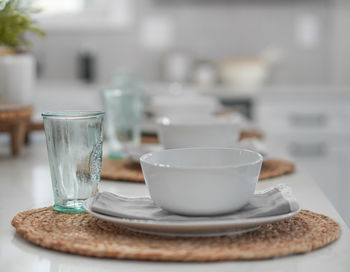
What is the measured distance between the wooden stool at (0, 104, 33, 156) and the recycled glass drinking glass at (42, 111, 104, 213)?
552mm

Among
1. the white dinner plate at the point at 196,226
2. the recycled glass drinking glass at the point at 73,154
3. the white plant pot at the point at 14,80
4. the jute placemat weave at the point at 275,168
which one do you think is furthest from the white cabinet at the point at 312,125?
the white dinner plate at the point at 196,226

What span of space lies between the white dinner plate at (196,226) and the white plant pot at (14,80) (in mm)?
819

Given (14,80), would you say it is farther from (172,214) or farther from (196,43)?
(196,43)

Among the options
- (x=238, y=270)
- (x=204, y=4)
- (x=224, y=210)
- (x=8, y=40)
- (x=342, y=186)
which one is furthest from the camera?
(x=204, y=4)

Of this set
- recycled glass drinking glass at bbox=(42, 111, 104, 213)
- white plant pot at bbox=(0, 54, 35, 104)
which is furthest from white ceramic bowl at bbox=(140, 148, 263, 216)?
white plant pot at bbox=(0, 54, 35, 104)

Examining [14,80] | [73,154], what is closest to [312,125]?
[14,80]

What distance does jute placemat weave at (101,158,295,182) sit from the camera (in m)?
1.02

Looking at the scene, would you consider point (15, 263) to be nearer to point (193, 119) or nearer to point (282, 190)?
point (282, 190)

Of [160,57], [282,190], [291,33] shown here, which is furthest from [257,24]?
[282,190]

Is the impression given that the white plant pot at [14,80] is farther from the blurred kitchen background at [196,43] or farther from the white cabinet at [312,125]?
the blurred kitchen background at [196,43]

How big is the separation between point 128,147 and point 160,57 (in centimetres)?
296

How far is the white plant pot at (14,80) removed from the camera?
140 centimetres

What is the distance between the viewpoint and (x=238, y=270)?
1.83ft

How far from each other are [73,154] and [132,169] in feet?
1.03
